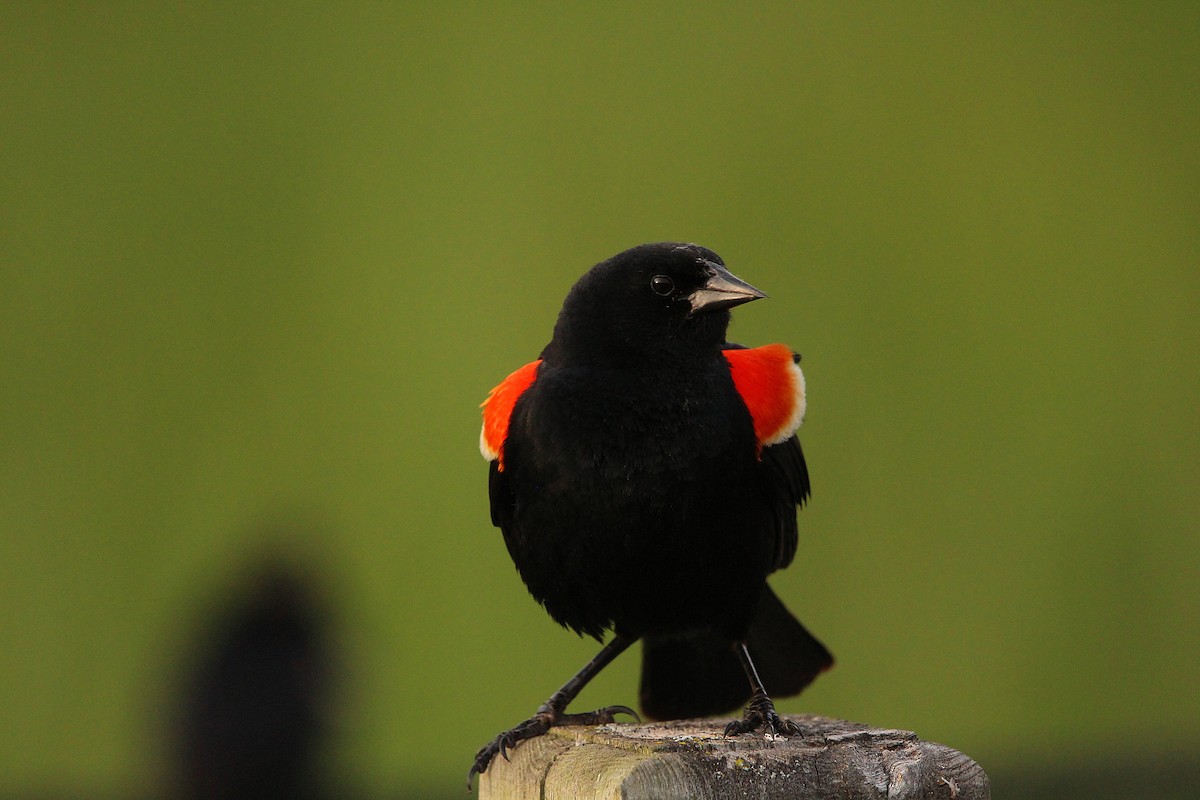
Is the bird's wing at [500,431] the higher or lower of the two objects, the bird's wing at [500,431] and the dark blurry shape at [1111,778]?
the higher

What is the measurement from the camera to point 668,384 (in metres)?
1.94

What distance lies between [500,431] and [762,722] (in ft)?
2.25

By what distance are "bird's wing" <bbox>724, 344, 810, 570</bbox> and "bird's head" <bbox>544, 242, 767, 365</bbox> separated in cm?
10

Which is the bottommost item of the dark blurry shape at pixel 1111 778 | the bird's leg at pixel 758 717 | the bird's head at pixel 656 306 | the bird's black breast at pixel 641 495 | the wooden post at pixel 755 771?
the dark blurry shape at pixel 1111 778

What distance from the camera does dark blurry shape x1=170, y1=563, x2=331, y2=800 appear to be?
3.30 meters

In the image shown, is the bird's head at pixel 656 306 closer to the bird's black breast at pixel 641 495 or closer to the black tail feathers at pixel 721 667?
the bird's black breast at pixel 641 495

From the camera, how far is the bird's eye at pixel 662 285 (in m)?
1.98

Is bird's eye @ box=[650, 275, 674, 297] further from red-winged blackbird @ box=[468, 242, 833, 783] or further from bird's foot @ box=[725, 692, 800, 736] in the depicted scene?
bird's foot @ box=[725, 692, 800, 736]

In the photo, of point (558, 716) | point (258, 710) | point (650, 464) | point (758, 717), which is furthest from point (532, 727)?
point (258, 710)

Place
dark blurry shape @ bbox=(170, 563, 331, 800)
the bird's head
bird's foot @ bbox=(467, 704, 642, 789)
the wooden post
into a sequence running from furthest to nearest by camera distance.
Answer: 1. dark blurry shape @ bbox=(170, 563, 331, 800)
2. the bird's head
3. bird's foot @ bbox=(467, 704, 642, 789)
4. the wooden post

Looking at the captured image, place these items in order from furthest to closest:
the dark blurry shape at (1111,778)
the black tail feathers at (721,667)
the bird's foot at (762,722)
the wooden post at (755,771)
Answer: the dark blurry shape at (1111,778), the black tail feathers at (721,667), the bird's foot at (762,722), the wooden post at (755,771)

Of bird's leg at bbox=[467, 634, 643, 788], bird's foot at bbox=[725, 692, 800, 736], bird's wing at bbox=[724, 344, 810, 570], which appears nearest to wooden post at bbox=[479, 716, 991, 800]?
bird's foot at bbox=[725, 692, 800, 736]

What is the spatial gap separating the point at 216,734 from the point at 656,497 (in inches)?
83.2

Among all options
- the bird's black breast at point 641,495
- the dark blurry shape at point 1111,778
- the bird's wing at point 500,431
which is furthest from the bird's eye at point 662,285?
the dark blurry shape at point 1111,778
